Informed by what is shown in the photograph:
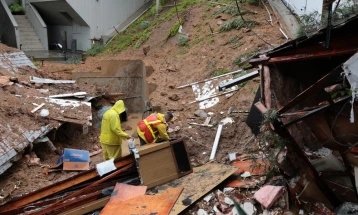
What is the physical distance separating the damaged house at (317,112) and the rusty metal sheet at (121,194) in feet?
8.22

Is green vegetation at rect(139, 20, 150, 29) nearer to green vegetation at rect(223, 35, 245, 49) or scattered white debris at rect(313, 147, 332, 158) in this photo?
green vegetation at rect(223, 35, 245, 49)

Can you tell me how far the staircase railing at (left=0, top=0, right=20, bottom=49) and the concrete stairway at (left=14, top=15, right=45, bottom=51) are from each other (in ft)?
3.39

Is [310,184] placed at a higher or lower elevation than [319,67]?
lower

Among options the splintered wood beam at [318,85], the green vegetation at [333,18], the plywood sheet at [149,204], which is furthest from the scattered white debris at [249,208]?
the green vegetation at [333,18]

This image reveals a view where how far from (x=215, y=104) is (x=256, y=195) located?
3995mm

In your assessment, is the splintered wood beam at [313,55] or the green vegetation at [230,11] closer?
the splintered wood beam at [313,55]

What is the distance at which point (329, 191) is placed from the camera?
5.48m

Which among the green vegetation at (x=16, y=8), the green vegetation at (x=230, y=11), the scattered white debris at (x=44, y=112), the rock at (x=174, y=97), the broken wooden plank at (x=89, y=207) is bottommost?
the broken wooden plank at (x=89, y=207)

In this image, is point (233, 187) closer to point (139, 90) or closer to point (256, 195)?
point (256, 195)

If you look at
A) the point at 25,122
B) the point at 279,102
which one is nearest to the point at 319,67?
the point at 279,102

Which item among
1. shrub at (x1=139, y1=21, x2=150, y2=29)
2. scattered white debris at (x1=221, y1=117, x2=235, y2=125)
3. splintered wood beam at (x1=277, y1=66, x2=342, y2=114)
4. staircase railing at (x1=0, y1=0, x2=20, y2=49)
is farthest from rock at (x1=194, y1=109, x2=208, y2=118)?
staircase railing at (x1=0, y1=0, x2=20, y2=49)

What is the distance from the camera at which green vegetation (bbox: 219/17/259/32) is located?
41.4 ft

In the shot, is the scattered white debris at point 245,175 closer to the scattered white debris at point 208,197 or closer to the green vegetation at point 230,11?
the scattered white debris at point 208,197

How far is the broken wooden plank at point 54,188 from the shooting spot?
22.2ft
